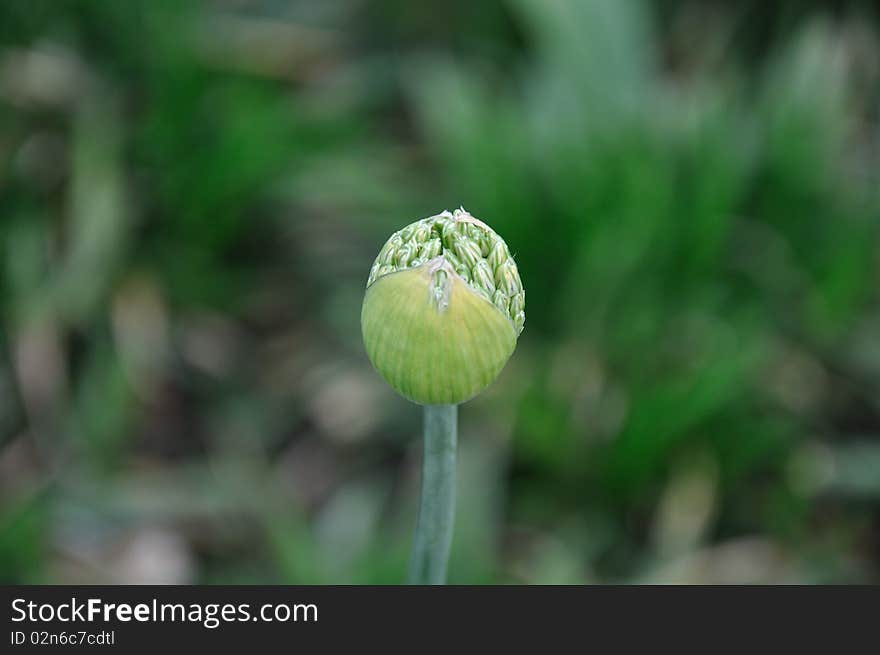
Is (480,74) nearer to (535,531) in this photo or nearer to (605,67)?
(605,67)

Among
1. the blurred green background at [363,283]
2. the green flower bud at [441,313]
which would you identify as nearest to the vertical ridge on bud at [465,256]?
the green flower bud at [441,313]

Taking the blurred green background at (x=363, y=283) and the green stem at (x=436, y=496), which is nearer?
the green stem at (x=436, y=496)

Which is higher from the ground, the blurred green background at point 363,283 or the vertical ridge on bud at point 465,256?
the blurred green background at point 363,283

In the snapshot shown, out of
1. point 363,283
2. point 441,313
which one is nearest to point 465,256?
point 441,313

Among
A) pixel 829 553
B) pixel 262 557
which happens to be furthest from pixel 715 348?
pixel 262 557

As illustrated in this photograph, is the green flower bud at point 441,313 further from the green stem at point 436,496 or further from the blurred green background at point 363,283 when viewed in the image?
the blurred green background at point 363,283

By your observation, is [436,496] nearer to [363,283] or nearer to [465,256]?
[465,256]
